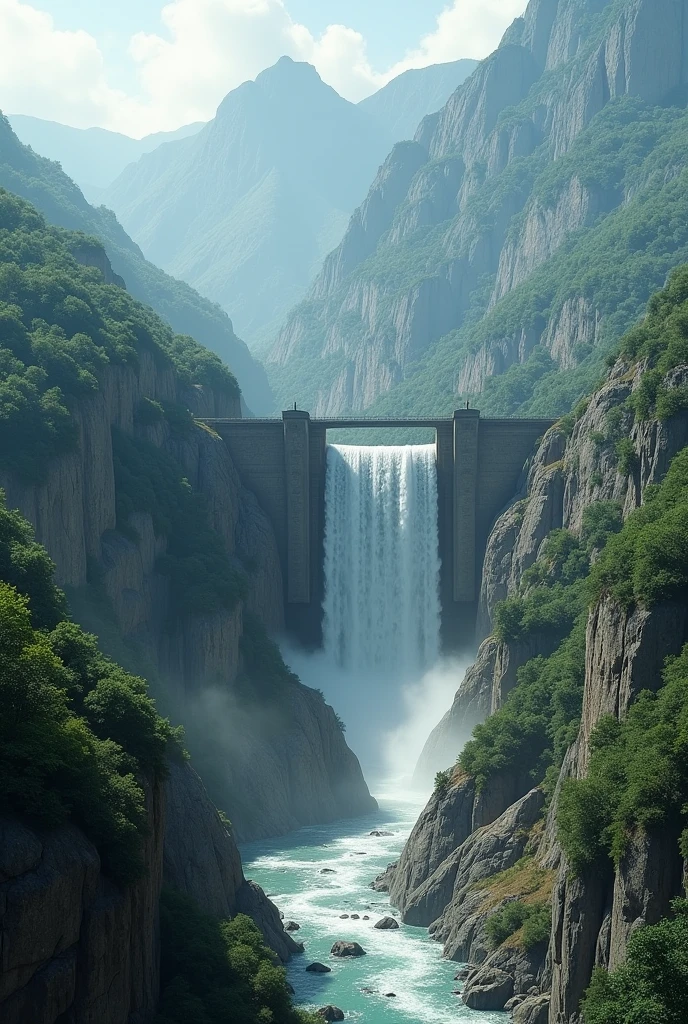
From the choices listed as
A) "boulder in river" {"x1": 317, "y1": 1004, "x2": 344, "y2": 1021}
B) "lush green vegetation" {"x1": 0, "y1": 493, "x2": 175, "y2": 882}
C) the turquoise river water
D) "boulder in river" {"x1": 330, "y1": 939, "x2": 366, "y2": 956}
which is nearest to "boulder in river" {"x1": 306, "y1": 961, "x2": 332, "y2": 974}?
the turquoise river water

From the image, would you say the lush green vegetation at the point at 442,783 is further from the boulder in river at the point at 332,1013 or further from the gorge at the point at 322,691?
the boulder in river at the point at 332,1013

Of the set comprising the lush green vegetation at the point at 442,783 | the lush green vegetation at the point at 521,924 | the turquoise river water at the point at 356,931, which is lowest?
the turquoise river water at the point at 356,931

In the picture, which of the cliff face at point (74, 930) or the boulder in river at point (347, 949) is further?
the boulder in river at point (347, 949)

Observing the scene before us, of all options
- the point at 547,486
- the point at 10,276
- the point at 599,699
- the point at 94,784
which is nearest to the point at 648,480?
the point at 599,699

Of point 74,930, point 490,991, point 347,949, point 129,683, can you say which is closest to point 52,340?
point 347,949

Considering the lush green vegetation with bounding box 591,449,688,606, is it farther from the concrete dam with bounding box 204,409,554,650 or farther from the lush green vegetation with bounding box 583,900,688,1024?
the concrete dam with bounding box 204,409,554,650

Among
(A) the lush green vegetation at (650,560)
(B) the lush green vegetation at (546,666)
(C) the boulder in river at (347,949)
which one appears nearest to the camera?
(A) the lush green vegetation at (650,560)

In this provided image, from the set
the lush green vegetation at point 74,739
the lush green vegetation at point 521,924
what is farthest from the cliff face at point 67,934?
the lush green vegetation at point 521,924
